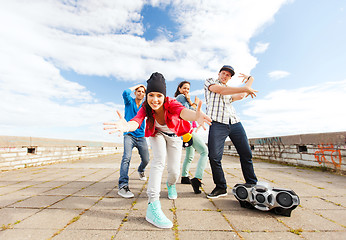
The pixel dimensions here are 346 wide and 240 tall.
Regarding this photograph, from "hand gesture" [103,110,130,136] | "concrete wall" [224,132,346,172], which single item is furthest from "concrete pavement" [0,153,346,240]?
"concrete wall" [224,132,346,172]

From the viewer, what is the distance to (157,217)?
1.95 meters

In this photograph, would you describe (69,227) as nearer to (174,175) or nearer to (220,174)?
(174,175)

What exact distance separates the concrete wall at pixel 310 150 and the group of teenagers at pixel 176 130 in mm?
3929

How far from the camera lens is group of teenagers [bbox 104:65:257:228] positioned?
6.91 ft

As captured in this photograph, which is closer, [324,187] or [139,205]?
[139,205]

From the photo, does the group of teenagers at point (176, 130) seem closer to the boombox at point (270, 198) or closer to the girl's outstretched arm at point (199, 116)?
the girl's outstretched arm at point (199, 116)

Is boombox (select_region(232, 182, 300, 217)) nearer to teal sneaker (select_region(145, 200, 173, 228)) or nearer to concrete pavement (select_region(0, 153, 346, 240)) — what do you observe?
concrete pavement (select_region(0, 153, 346, 240))

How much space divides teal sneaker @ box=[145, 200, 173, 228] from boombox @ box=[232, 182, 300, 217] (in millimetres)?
1088

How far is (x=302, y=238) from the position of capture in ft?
5.52

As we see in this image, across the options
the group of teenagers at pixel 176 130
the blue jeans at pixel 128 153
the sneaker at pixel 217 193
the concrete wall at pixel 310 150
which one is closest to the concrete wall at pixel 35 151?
the group of teenagers at pixel 176 130

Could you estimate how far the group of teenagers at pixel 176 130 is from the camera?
211 centimetres

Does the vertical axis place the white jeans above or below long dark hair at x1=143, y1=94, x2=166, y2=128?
below

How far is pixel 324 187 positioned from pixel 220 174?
225 cm

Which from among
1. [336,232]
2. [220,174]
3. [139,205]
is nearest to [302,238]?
[336,232]
